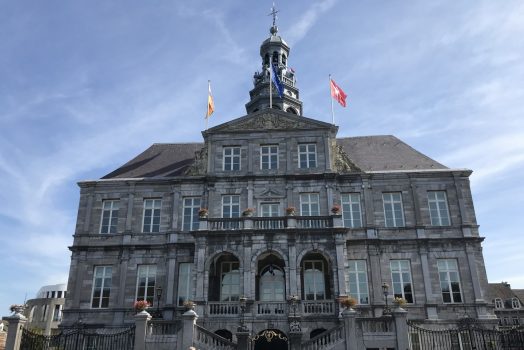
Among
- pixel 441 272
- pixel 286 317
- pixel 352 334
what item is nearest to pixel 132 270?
pixel 286 317

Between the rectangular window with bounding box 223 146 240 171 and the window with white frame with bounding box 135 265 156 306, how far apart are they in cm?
736

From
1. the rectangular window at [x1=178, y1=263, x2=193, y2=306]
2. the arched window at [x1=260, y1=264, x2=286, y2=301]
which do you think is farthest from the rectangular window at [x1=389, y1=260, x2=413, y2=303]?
the rectangular window at [x1=178, y1=263, x2=193, y2=306]

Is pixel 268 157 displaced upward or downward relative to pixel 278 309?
upward

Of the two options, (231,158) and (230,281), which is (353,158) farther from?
(230,281)

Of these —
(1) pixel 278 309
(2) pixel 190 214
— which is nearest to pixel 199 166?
(2) pixel 190 214

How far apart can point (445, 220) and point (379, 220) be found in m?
3.93

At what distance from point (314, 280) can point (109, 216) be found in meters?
13.2

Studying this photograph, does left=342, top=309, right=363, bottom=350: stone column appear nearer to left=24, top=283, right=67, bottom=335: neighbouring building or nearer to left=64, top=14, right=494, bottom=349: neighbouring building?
left=64, top=14, right=494, bottom=349: neighbouring building

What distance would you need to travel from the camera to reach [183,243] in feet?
92.2

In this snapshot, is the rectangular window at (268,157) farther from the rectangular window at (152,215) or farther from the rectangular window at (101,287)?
the rectangular window at (101,287)

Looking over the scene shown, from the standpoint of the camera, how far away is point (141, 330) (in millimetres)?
19578

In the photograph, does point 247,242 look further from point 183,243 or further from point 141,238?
point 141,238

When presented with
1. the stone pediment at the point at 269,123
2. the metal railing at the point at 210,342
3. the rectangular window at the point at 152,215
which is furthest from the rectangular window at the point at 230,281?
the stone pediment at the point at 269,123

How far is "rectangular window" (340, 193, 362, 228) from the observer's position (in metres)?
28.3
